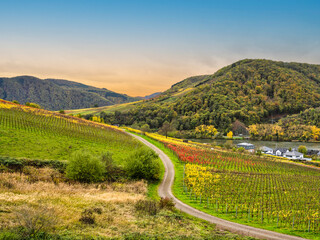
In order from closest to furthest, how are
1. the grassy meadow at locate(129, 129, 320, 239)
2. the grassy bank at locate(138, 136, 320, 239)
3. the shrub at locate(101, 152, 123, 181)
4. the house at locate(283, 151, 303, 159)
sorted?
the grassy bank at locate(138, 136, 320, 239), the grassy meadow at locate(129, 129, 320, 239), the shrub at locate(101, 152, 123, 181), the house at locate(283, 151, 303, 159)

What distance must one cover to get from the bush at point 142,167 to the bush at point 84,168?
652cm

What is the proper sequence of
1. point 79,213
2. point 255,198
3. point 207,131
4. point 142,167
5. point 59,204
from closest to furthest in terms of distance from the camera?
point 79,213 → point 59,204 → point 255,198 → point 142,167 → point 207,131

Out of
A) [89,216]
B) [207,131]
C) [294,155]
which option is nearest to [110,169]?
[89,216]

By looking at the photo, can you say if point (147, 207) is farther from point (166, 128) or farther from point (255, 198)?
point (166, 128)

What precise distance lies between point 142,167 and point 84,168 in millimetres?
10333

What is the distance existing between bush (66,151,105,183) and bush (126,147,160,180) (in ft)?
21.4

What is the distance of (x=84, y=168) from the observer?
110ft

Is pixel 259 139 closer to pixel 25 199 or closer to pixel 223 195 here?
pixel 223 195

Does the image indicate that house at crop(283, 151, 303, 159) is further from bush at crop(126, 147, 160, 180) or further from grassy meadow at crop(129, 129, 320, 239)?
bush at crop(126, 147, 160, 180)

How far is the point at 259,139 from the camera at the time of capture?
150750 millimetres

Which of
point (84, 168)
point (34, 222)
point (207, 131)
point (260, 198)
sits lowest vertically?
point (260, 198)

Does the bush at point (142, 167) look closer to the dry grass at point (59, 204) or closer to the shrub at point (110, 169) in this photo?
the shrub at point (110, 169)

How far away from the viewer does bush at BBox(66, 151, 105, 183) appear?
33469mm

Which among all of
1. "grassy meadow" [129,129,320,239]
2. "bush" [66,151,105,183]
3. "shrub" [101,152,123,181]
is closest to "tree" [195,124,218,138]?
"grassy meadow" [129,129,320,239]
